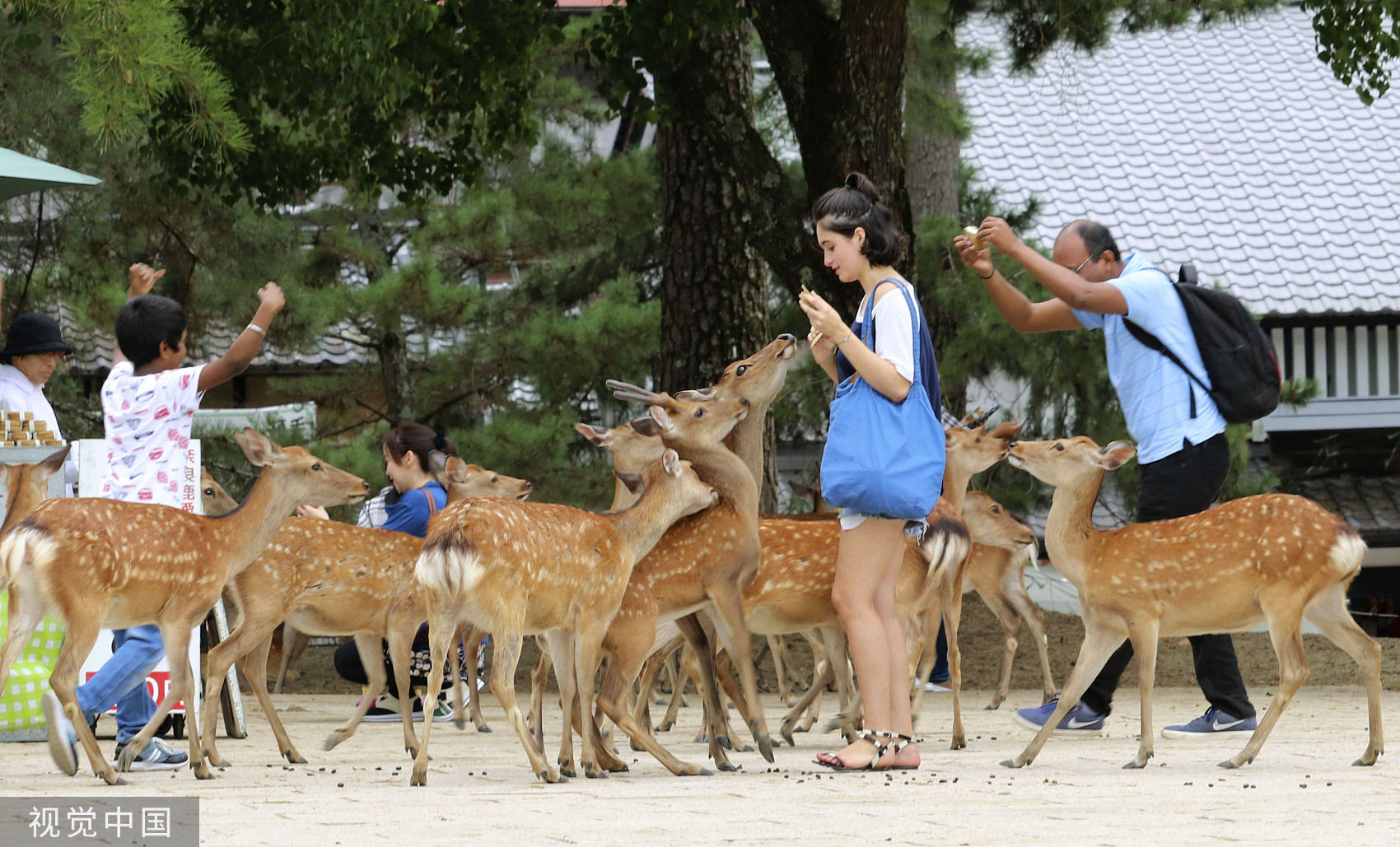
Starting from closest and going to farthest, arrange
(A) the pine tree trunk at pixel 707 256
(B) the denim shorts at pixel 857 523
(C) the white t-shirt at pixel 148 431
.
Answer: (B) the denim shorts at pixel 857 523 < (C) the white t-shirt at pixel 148 431 < (A) the pine tree trunk at pixel 707 256

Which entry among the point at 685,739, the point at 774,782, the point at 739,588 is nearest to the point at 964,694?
the point at 685,739

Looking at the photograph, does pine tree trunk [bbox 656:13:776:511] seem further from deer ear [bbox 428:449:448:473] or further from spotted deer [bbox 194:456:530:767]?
spotted deer [bbox 194:456:530:767]

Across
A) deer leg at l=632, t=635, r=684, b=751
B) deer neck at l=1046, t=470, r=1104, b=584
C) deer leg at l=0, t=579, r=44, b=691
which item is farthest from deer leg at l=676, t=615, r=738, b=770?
deer leg at l=0, t=579, r=44, b=691

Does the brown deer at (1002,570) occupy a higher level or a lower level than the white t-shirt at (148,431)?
lower

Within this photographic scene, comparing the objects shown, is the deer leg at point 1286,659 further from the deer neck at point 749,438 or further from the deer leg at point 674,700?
the deer leg at point 674,700

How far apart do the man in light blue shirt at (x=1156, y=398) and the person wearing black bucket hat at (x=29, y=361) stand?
3.75m

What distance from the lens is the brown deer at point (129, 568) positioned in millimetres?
5504

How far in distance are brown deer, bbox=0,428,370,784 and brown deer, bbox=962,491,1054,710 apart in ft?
14.0

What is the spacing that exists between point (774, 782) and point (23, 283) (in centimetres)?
830

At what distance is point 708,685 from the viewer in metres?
6.07

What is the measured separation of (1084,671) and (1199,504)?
3.21 feet

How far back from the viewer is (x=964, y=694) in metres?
10.2

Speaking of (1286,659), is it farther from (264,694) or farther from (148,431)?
(148,431)

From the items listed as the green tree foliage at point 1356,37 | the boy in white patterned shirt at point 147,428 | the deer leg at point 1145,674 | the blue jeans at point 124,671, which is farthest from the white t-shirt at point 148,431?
the green tree foliage at point 1356,37
